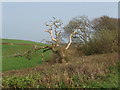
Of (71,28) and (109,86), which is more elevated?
(71,28)

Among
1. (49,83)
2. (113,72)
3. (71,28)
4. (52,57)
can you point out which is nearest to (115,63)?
(113,72)

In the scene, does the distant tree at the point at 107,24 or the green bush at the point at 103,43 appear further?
the distant tree at the point at 107,24

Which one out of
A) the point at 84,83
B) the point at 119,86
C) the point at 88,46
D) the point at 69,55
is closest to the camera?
the point at 119,86

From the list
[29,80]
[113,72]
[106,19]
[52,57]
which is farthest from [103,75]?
[106,19]

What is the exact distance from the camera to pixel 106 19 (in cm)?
2652

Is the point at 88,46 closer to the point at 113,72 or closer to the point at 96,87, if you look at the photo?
the point at 113,72

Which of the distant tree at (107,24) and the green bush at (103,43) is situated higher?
the distant tree at (107,24)

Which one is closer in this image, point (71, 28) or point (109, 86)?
point (109, 86)

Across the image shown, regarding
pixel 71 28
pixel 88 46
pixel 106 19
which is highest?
pixel 106 19

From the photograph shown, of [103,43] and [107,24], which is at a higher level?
[107,24]

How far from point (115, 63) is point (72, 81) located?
412 centimetres

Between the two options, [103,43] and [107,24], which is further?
[107,24]

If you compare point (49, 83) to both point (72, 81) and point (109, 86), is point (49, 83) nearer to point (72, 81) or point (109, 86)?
point (72, 81)

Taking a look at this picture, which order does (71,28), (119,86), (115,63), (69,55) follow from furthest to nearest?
(71,28) → (69,55) → (115,63) → (119,86)
